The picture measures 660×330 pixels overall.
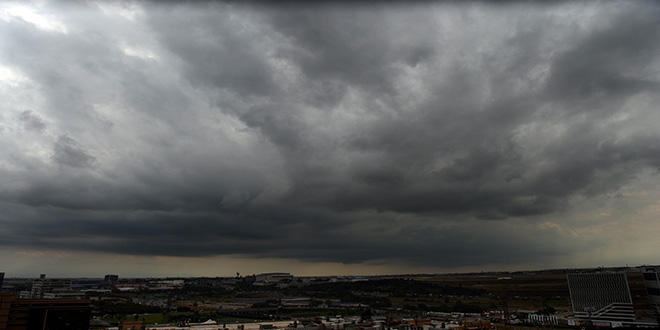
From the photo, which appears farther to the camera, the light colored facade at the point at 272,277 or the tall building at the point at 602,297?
the light colored facade at the point at 272,277

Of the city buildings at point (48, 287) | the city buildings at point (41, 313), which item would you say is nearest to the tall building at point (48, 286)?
the city buildings at point (48, 287)

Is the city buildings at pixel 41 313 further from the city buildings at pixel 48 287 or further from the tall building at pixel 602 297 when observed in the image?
the city buildings at pixel 48 287

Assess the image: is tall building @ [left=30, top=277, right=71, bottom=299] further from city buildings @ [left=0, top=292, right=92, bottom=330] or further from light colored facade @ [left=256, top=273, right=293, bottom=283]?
light colored facade @ [left=256, top=273, right=293, bottom=283]

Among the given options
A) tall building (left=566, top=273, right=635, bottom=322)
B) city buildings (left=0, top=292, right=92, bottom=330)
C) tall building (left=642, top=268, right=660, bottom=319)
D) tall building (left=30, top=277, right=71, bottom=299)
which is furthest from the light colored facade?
tall building (left=642, top=268, right=660, bottom=319)

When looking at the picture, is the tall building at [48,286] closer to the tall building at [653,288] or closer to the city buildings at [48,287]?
the city buildings at [48,287]

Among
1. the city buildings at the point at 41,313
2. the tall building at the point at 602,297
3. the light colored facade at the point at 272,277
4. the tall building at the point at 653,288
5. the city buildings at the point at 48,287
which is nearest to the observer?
the city buildings at the point at 41,313

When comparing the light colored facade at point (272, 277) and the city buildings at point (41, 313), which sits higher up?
the light colored facade at point (272, 277)

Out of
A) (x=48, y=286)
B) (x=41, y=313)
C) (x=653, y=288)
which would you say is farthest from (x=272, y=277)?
(x=41, y=313)

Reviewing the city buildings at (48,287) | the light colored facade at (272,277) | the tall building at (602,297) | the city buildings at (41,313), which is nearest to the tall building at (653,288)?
the tall building at (602,297)

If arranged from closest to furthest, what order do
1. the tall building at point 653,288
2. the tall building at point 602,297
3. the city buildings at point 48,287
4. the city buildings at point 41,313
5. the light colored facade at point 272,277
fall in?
the city buildings at point 41,313
the tall building at point 653,288
the tall building at point 602,297
the city buildings at point 48,287
the light colored facade at point 272,277
